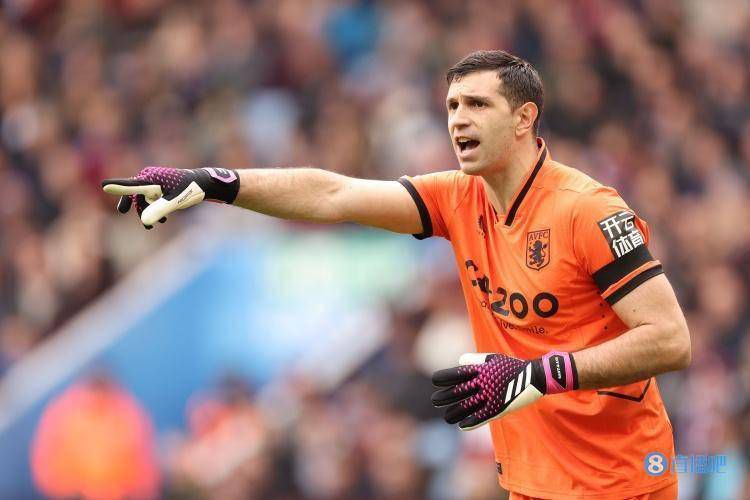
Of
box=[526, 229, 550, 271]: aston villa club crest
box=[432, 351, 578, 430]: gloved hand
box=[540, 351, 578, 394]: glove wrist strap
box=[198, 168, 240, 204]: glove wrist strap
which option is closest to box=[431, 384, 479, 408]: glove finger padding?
box=[432, 351, 578, 430]: gloved hand

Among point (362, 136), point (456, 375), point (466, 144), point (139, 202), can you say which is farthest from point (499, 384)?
point (362, 136)

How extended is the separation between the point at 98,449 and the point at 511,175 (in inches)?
286

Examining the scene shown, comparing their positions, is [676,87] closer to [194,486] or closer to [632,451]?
[194,486]

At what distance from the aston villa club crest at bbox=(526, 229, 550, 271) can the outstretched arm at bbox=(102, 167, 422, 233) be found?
64 cm

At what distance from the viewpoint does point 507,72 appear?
18.4ft

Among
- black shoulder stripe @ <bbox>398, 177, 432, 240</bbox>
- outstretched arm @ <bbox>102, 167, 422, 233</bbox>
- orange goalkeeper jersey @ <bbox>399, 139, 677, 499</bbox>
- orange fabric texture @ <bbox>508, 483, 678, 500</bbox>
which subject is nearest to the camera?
orange goalkeeper jersey @ <bbox>399, 139, 677, 499</bbox>

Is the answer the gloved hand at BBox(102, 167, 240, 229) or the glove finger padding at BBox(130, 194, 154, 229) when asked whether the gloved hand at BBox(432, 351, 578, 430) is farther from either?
the glove finger padding at BBox(130, 194, 154, 229)

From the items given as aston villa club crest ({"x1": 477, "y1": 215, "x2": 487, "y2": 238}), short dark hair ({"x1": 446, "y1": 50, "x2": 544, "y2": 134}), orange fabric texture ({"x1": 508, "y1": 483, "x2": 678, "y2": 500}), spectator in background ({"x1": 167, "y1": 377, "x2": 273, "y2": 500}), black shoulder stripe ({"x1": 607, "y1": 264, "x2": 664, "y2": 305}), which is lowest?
orange fabric texture ({"x1": 508, "y1": 483, "x2": 678, "y2": 500})

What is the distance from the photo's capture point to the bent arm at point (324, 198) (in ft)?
18.7

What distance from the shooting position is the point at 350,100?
13.5 meters

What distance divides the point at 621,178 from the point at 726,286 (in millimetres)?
1777

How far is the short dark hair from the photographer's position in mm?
5609

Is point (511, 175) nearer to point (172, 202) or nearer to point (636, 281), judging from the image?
point (636, 281)

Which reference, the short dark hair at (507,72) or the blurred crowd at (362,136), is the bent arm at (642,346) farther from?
the blurred crowd at (362,136)
